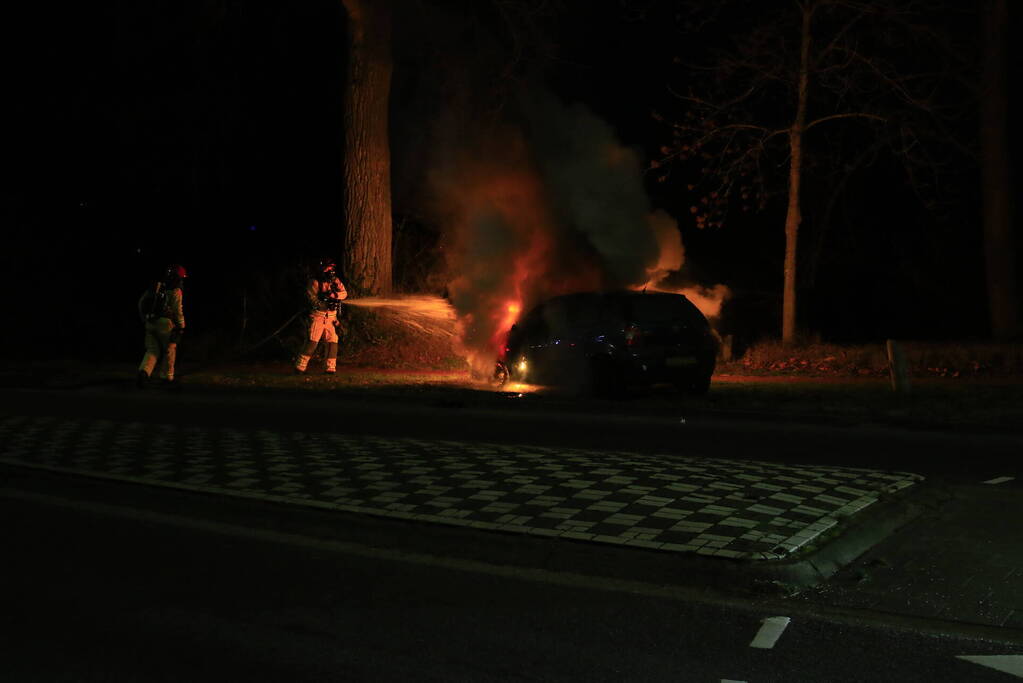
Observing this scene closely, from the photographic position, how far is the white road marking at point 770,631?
16.5 ft

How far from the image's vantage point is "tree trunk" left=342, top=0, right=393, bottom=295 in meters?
22.8

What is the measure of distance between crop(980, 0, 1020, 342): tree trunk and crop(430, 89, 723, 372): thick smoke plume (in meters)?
7.40

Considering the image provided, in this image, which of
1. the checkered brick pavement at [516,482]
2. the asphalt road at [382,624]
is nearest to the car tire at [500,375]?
the checkered brick pavement at [516,482]

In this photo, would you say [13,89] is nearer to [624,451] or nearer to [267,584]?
[624,451]

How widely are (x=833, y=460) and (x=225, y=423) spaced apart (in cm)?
690

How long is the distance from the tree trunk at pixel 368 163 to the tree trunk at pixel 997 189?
11897mm

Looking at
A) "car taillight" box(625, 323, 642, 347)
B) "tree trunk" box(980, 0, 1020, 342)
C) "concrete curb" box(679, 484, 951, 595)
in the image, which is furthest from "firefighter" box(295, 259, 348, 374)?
"tree trunk" box(980, 0, 1020, 342)

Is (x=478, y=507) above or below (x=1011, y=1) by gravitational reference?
below

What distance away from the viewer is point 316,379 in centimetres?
1825

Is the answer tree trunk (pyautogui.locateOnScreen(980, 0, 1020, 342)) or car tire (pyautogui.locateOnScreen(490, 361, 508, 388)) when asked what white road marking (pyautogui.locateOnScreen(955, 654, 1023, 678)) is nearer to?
car tire (pyautogui.locateOnScreen(490, 361, 508, 388))

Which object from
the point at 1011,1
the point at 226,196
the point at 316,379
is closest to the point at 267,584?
the point at 316,379

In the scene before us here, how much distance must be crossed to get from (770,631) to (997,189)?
19278mm

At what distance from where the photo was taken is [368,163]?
23016 mm

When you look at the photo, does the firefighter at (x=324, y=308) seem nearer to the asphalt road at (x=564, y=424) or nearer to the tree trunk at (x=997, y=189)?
the asphalt road at (x=564, y=424)
